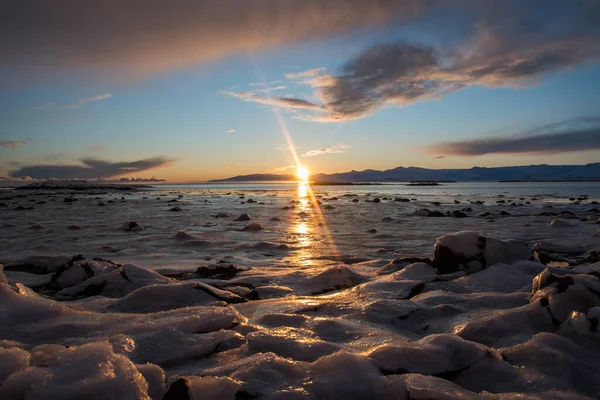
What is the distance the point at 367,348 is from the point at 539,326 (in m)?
1.41

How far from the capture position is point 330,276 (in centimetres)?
437

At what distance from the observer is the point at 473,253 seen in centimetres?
448

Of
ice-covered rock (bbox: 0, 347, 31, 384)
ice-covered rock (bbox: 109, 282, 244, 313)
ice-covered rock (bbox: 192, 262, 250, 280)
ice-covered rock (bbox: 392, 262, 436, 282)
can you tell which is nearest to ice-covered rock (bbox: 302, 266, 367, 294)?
ice-covered rock (bbox: 392, 262, 436, 282)

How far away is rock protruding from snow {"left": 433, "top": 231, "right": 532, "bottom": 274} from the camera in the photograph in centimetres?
441

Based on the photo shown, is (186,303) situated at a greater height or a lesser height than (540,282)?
lesser

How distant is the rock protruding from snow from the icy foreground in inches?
1.2

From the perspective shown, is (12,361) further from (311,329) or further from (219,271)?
(219,271)

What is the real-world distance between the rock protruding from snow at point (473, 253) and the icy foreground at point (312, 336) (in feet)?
0.10

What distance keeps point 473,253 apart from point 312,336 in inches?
116

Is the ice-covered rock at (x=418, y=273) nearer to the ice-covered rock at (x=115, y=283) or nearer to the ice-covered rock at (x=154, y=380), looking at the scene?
the ice-covered rock at (x=115, y=283)

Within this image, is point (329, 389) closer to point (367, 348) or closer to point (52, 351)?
point (367, 348)

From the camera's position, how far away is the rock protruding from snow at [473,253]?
4.41m

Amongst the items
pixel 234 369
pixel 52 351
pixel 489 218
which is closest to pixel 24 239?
pixel 52 351

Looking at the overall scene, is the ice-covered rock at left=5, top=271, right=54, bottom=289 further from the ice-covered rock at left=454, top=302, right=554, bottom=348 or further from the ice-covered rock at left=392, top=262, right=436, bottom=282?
the ice-covered rock at left=454, top=302, right=554, bottom=348
